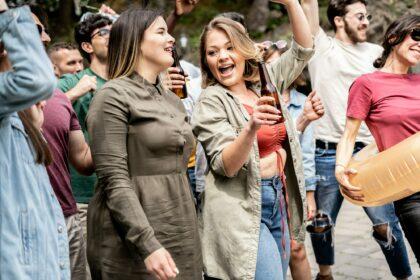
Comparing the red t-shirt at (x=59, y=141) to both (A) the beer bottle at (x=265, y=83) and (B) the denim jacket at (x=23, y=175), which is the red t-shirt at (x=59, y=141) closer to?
(B) the denim jacket at (x=23, y=175)

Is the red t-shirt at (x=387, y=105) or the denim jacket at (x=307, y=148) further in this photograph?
the denim jacket at (x=307, y=148)

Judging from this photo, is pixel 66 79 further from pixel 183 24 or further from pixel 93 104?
pixel 183 24

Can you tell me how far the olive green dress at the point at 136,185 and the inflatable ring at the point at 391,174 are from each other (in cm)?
154

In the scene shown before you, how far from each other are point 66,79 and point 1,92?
2.23 meters

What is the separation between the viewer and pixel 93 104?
262 centimetres

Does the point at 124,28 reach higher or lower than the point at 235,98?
higher

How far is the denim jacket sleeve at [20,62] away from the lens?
76.8 inches

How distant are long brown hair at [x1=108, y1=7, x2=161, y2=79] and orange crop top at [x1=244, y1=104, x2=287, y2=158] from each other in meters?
0.79

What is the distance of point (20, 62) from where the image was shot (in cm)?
195

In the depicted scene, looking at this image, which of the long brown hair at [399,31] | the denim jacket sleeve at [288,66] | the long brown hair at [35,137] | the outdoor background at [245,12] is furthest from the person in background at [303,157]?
the outdoor background at [245,12]

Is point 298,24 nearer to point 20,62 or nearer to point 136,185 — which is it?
point 136,185

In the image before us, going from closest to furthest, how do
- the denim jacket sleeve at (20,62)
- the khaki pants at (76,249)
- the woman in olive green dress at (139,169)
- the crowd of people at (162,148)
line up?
the denim jacket sleeve at (20,62), the crowd of people at (162,148), the woman in olive green dress at (139,169), the khaki pants at (76,249)

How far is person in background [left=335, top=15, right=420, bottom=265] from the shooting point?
147 inches

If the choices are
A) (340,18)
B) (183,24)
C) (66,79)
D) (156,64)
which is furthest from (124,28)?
(183,24)
